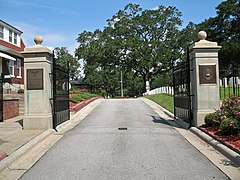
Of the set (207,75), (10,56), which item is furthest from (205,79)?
(10,56)

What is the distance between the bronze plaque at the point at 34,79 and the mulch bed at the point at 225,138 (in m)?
5.60

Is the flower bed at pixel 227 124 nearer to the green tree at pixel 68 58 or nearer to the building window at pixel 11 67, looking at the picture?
the building window at pixel 11 67

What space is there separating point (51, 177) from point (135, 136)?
3.80 m

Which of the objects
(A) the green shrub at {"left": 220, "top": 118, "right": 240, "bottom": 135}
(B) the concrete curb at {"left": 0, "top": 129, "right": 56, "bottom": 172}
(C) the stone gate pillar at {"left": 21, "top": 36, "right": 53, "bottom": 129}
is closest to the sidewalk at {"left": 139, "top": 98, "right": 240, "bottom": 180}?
(A) the green shrub at {"left": 220, "top": 118, "right": 240, "bottom": 135}

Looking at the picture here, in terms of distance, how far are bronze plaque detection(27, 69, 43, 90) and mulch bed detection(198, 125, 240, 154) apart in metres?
5.60

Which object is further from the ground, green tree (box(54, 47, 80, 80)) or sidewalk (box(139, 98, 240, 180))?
green tree (box(54, 47, 80, 80))

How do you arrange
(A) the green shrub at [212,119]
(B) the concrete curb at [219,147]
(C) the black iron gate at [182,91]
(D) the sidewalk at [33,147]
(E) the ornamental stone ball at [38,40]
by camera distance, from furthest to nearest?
1. (E) the ornamental stone ball at [38,40]
2. (C) the black iron gate at [182,91]
3. (A) the green shrub at [212,119]
4. (B) the concrete curb at [219,147]
5. (D) the sidewalk at [33,147]

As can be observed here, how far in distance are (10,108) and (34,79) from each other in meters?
4.45

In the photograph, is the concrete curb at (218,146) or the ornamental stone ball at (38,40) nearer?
the concrete curb at (218,146)

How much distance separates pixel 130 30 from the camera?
140 feet

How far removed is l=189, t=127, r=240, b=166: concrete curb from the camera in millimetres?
6047

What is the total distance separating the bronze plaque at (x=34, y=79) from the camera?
10008 mm

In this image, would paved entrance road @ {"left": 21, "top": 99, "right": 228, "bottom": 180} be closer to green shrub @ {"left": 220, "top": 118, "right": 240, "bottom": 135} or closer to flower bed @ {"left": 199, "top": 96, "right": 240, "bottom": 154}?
flower bed @ {"left": 199, "top": 96, "right": 240, "bottom": 154}

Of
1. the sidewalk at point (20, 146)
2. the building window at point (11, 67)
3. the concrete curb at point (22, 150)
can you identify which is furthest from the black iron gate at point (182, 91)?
the building window at point (11, 67)
